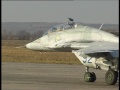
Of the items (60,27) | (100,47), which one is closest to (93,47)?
(100,47)

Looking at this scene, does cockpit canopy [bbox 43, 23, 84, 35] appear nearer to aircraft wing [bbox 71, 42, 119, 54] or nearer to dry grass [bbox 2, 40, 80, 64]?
aircraft wing [bbox 71, 42, 119, 54]

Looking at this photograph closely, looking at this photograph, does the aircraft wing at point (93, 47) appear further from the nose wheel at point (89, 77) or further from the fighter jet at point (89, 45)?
the nose wheel at point (89, 77)

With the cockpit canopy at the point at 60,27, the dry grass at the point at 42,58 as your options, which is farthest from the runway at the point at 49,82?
the dry grass at the point at 42,58

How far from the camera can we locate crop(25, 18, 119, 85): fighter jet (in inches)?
666

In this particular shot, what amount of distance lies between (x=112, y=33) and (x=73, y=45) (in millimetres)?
1720

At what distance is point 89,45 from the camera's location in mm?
17562

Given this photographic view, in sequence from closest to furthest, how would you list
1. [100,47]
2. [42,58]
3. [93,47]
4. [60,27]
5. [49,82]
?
[100,47], [93,47], [49,82], [60,27], [42,58]

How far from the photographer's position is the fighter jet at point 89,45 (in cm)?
1692

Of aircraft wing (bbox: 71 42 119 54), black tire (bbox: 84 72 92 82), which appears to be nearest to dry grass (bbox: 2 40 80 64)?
black tire (bbox: 84 72 92 82)

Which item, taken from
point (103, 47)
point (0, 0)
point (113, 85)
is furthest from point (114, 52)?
point (0, 0)

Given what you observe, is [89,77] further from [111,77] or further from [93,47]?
[93,47]

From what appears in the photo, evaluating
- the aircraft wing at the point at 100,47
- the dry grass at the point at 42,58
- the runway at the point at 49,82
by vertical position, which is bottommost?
the runway at the point at 49,82

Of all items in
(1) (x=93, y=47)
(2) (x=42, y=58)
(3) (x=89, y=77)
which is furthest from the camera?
(2) (x=42, y=58)

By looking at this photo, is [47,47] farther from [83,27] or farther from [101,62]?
[101,62]
